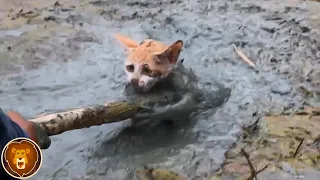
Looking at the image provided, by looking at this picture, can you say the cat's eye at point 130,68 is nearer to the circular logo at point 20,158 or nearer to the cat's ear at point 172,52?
the cat's ear at point 172,52

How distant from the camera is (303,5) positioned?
21.7 feet

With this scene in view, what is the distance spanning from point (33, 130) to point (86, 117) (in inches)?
24.4

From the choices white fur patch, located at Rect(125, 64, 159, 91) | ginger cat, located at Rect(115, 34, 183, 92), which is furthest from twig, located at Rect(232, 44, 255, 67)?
white fur patch, located at Rect(125, 64, 159, 91)

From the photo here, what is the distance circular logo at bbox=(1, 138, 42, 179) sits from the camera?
201 centimetres

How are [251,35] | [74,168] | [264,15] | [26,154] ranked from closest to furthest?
[26,154] → [74,168] → [251,35] → [264,15]

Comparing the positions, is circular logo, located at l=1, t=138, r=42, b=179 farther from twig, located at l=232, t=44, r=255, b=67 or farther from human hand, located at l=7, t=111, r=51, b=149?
twig, located at l=232, t=44, r=255, b=67

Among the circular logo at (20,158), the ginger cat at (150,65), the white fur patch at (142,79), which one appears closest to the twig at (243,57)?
the ginger cat at (150,65)

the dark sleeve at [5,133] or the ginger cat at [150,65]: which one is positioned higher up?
the dark sleeve at [5,133]

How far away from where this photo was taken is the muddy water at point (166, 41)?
145 inches

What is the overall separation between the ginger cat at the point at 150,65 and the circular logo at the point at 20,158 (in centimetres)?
196

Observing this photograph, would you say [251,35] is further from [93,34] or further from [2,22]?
[2,22]

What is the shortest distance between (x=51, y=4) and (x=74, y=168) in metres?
3.40

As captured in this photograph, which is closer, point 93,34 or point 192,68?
point 192,68

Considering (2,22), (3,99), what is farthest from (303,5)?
(3,99)
